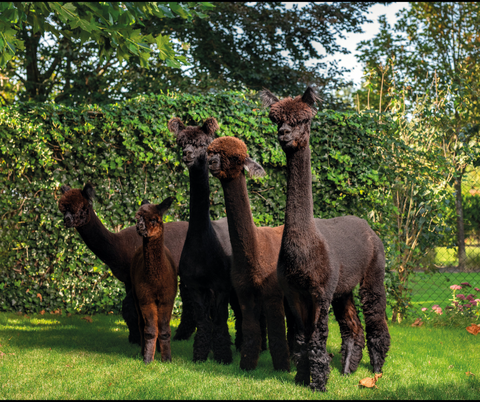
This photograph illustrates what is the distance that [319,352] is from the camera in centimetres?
412

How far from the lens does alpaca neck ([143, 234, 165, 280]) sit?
16.5 ft

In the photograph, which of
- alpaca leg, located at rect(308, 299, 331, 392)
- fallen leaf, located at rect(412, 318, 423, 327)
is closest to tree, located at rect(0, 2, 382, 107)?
fallen leaf, located at rect(412, 318, 423, 327)

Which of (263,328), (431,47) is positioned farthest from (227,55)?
(263,328)

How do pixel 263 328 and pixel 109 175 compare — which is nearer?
pixel 263 328

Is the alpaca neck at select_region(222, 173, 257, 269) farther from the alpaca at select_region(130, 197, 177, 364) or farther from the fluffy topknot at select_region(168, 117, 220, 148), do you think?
the alpaca at select_region(130, 197, 177, 364)

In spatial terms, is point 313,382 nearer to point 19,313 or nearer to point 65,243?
point 65,243

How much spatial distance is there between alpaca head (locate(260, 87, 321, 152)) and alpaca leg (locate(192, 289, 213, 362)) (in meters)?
2.14

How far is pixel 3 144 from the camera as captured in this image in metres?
7.73

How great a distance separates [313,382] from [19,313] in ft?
19.5

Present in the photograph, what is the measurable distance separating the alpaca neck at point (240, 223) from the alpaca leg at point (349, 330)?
4.14 feet

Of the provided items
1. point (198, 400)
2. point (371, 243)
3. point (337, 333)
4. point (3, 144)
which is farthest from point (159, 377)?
point (3, 144)

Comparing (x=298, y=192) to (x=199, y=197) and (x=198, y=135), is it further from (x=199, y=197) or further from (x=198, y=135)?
(x=198, y=135)

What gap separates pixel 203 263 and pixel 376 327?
6.71ft

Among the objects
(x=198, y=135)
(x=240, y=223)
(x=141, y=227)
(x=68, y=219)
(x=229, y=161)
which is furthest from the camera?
(x=68, y=219)
